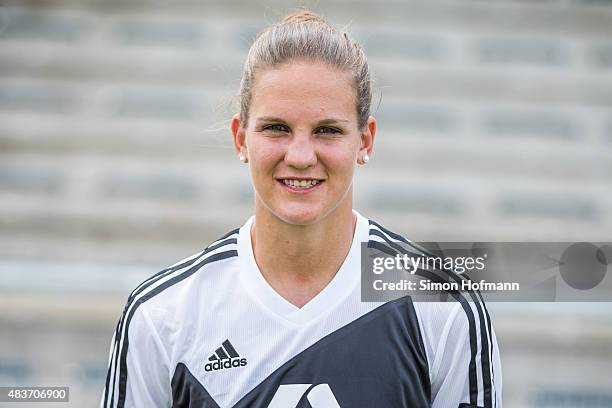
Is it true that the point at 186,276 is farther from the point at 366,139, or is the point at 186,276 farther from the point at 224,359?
the point at 366,139

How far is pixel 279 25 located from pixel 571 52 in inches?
99.0

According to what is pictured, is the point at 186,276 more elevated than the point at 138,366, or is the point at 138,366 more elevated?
the point at 186,276

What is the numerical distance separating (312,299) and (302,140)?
11.4 inches

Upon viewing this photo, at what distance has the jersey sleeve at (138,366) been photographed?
1481 mm

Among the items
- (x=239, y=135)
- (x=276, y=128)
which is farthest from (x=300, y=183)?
(x=239, y=135)

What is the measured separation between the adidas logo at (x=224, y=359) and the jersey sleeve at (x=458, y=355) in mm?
316

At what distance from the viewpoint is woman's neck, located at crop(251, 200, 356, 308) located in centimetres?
150

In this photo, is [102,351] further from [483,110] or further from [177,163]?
[483,110]

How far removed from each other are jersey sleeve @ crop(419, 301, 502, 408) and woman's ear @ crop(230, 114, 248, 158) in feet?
1.37

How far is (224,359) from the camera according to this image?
4.81 ft

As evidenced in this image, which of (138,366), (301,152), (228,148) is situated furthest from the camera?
(228,148)

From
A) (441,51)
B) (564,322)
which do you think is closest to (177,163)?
(441,51)

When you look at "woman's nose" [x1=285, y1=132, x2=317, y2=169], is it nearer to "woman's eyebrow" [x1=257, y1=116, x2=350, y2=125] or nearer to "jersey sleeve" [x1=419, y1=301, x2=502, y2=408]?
"woman's eyebrow" [x1=257, y1=116, x2=350, y2=125]

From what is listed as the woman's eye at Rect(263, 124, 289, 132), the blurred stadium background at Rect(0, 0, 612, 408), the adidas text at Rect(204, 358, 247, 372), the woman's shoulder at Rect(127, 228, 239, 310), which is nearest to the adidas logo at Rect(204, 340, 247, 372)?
the adidas text at Rect(204, 358, 247, 372)
